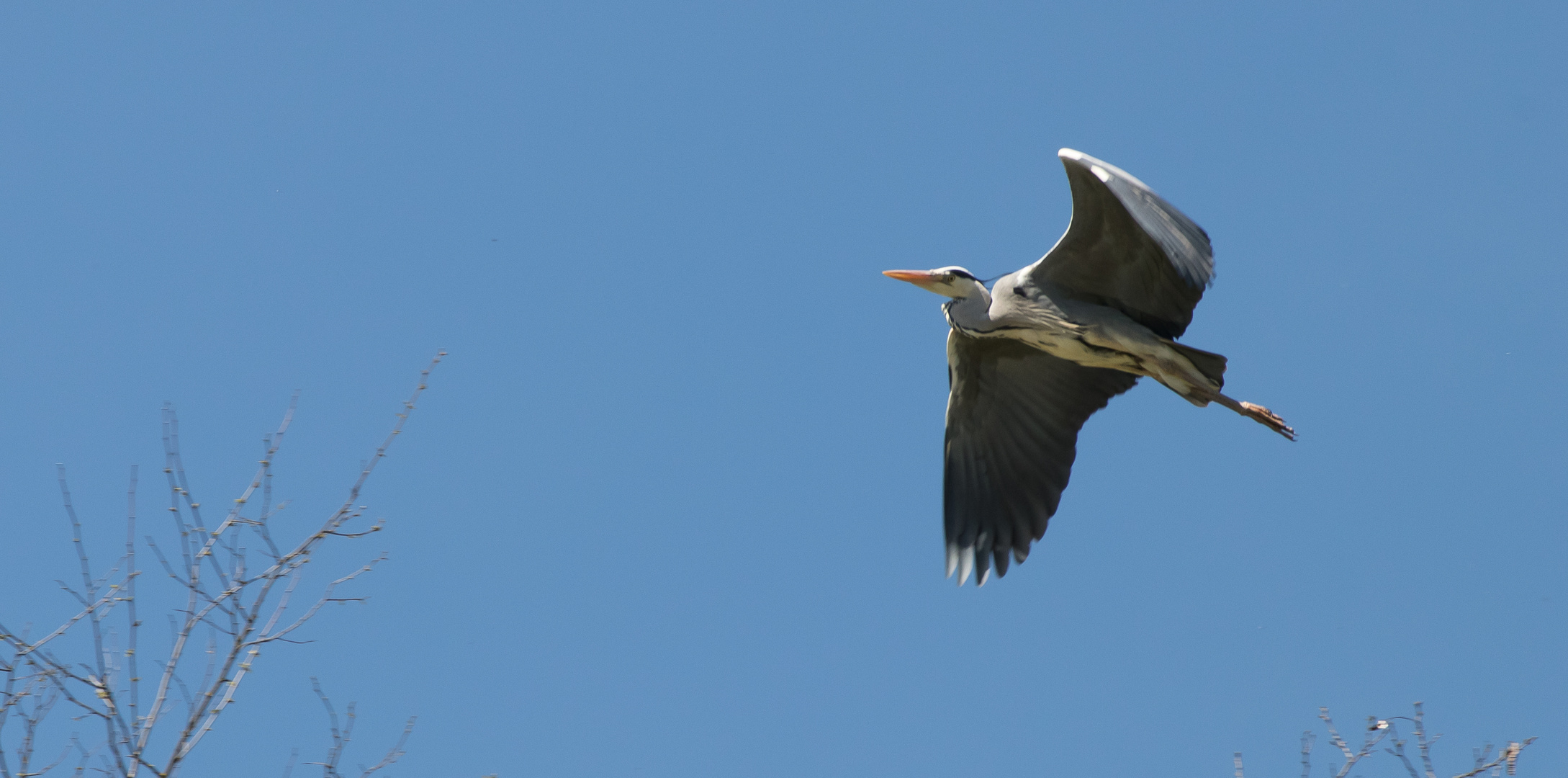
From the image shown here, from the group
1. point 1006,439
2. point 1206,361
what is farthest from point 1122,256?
point 1006,439

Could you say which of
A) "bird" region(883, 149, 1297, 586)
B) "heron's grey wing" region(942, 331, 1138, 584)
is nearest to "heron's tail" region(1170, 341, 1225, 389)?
"bird" region(883, 149, 1297, 586)

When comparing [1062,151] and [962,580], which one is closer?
[1062,151]

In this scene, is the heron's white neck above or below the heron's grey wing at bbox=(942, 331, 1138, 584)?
above

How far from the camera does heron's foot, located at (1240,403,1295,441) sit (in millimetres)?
6594

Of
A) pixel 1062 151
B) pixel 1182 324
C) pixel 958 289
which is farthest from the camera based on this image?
pixel 958 289

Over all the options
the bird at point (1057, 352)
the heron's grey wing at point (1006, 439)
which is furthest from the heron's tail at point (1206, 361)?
the heron's grey wing at point (1006, 439)

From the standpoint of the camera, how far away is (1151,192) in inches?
211

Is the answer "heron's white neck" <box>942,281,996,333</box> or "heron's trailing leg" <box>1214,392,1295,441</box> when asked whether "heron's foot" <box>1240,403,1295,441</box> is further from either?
"heron's white neck" <box>942,281,996,333</box>

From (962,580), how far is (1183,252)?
8.49 feet

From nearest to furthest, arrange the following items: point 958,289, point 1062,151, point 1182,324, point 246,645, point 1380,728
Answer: point 246,645
point 1380,728
point 1062,151
point 1182,324
point 958,289

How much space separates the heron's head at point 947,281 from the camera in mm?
7031

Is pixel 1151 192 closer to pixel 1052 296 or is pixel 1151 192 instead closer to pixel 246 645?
pixel 1052 296

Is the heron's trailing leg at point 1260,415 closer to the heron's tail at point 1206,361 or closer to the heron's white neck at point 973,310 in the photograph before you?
the heron's tail at point 1206,361

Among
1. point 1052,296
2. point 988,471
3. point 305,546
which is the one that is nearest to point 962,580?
point 988,471
